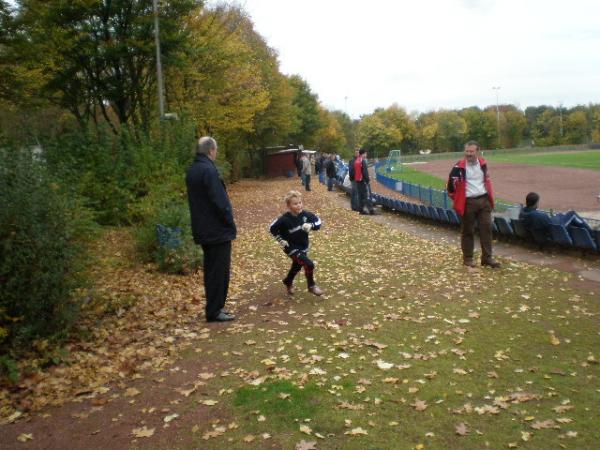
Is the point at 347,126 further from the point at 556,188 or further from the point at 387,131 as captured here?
the point at 556,188

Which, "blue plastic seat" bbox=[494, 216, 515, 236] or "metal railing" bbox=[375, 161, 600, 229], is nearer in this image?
"blue plastic seat" bbox=[494, 216, 515, 236]

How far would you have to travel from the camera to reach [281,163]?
156 ft

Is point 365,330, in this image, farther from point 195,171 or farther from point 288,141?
point 288,141

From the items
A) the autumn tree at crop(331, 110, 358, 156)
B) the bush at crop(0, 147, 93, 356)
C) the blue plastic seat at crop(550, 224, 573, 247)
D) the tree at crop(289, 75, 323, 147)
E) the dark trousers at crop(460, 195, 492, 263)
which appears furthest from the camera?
the autumn tree at crop(331, 110, 358, 156)

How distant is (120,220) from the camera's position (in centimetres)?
1439

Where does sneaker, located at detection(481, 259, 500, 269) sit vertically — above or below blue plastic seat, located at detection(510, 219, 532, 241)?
below

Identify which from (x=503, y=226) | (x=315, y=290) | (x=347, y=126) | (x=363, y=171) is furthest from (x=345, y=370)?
(x=347, y=126)

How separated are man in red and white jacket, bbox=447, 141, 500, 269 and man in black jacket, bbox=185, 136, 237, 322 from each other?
4.51m

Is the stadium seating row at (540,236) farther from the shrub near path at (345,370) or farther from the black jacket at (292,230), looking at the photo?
the black jacket at (292,230)

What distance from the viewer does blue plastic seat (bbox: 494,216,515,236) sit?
1160 centimetres

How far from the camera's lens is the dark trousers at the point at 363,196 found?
17922 millimetres

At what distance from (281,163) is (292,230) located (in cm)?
4042

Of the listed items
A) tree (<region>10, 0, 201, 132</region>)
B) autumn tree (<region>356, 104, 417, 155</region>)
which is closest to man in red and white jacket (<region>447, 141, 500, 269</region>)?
tree (<region>10, 0, 201, 132</region>)

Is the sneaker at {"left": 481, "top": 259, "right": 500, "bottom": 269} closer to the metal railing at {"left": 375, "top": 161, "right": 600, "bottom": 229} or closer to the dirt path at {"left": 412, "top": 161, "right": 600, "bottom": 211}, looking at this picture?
the metal railing at {"left": 375, "top": 161, "right": 600, "bottom": 229}
